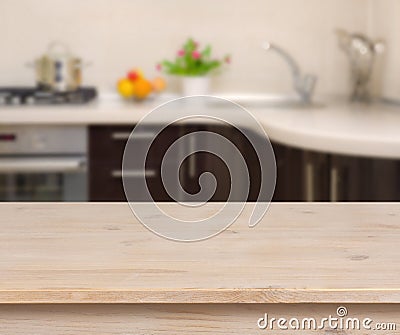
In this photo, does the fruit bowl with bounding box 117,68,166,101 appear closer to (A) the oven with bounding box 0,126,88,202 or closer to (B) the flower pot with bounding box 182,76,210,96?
(B) the flower pot with bounding box 182,76,210,96

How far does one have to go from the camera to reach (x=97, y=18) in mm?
3766

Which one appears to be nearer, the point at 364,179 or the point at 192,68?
the point at 364,179

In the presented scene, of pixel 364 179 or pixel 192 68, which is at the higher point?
pixel 192 68

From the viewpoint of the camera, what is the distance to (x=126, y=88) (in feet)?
11.6

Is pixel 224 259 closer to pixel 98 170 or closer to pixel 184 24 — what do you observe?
pixel 98 170

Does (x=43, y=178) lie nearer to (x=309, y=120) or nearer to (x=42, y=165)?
(x=42, y=165)

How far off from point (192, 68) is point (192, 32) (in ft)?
0.82

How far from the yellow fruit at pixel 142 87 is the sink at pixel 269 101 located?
1.29 feet

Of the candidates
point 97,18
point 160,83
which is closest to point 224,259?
point 160,83

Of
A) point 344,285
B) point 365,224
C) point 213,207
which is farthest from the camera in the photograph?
point 213,207

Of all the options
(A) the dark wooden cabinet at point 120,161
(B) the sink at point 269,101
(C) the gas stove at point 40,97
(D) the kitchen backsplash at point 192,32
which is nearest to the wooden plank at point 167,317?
(A) the dark wooden cabinet at point 120,161

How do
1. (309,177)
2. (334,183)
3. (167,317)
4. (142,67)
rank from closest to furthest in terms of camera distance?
(167,317) < (334,183) < (309,177) < (142,67)

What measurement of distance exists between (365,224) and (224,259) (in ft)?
0.83

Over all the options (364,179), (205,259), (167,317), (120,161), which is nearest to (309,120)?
(364,179)
